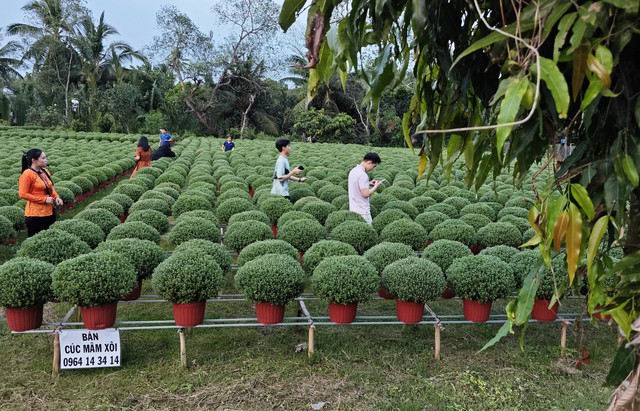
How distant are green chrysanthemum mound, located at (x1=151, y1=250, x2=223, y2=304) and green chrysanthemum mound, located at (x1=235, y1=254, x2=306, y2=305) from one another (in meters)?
0.28

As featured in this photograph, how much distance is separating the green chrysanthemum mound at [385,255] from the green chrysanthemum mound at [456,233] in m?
1.63

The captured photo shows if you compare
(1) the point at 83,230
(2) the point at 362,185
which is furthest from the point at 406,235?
(1) the point at 83,230

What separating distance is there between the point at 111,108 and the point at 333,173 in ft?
96.1

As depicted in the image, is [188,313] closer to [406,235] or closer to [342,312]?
[342,312]

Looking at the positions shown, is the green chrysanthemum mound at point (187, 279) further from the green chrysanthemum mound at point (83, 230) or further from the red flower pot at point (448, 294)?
the red flower pot at point (448, 294)

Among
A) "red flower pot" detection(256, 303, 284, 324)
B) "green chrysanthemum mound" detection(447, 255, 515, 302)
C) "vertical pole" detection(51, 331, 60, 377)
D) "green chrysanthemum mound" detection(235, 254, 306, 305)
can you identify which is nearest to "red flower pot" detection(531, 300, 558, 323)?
"green chrysanthemum mound" detection(447, 255, 515, 302)

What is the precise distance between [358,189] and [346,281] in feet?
9.73

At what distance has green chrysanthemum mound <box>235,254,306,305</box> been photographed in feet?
14.7

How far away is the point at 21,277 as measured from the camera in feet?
13.7

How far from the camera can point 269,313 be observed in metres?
4.61

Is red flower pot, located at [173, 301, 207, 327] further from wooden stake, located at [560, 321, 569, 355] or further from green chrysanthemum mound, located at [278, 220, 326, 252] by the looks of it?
wooden stake, located at [560, 321, 569, 355]

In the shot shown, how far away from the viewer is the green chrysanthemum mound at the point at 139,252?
5.16 metres

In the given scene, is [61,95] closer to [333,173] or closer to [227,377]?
[333,173]

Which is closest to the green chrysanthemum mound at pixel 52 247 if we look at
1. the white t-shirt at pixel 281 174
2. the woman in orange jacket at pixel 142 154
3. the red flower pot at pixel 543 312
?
the white t-shirt at pixel 281 174
